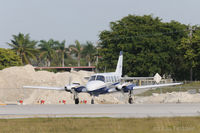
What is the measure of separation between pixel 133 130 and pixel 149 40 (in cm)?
8637

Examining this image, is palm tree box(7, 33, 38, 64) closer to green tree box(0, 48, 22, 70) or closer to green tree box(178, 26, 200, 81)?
green tree box(0, 48, 22, 70)

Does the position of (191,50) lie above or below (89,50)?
below

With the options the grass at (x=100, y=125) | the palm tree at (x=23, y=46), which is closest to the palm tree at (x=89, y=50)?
the palm tree at (x=23, y=46)

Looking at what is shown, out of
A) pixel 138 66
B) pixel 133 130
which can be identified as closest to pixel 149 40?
pixel 138 66

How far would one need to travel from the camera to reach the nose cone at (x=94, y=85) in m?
43.8

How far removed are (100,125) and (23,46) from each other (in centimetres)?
13521

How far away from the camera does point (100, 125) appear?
73.7 ft

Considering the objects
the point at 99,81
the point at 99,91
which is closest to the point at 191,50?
the point at 99,81

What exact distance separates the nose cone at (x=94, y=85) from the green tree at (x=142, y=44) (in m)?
57.8

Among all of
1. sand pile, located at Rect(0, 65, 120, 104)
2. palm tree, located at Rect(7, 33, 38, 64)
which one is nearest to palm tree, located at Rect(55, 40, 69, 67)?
palm tree, located at Rect(7, 33, 38, 64)

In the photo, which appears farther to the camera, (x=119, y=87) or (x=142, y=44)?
(x=142, y=44)

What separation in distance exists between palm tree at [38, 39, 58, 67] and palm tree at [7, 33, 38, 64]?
1232 inches

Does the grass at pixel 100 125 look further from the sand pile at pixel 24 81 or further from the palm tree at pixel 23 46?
the palm tree at pixel 23 46

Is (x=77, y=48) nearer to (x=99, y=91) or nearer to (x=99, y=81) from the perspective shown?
(x=99, y=81)
